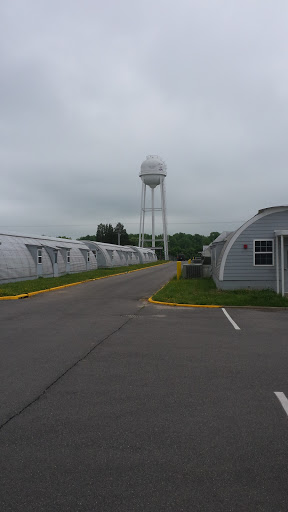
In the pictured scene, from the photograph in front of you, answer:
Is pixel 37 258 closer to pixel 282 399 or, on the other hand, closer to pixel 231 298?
pixel 231 298

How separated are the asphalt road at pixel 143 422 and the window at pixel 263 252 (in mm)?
9154

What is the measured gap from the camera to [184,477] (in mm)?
3369

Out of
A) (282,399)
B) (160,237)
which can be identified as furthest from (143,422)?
(160,237)

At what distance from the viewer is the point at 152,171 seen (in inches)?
3177

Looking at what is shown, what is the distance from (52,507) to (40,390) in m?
2.69

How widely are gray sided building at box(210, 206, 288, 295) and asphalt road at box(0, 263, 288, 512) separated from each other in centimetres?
906

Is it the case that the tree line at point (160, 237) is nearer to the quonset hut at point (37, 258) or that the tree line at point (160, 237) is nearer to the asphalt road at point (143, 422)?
the quonset hut at point (37, 258)

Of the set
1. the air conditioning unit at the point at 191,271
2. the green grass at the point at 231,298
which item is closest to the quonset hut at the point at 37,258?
the air conditioning unit at the point at 191,271

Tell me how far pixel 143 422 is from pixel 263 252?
14.8m

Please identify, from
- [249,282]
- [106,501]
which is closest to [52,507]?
[106,501]

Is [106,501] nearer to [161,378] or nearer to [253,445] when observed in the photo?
[253,445]

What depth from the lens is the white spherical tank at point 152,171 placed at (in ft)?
264

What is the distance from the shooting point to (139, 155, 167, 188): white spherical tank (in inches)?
3172

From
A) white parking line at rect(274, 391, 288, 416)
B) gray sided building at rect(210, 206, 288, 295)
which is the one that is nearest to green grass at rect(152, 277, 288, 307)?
gray sided building at rect(210, 206, 288, 295)
